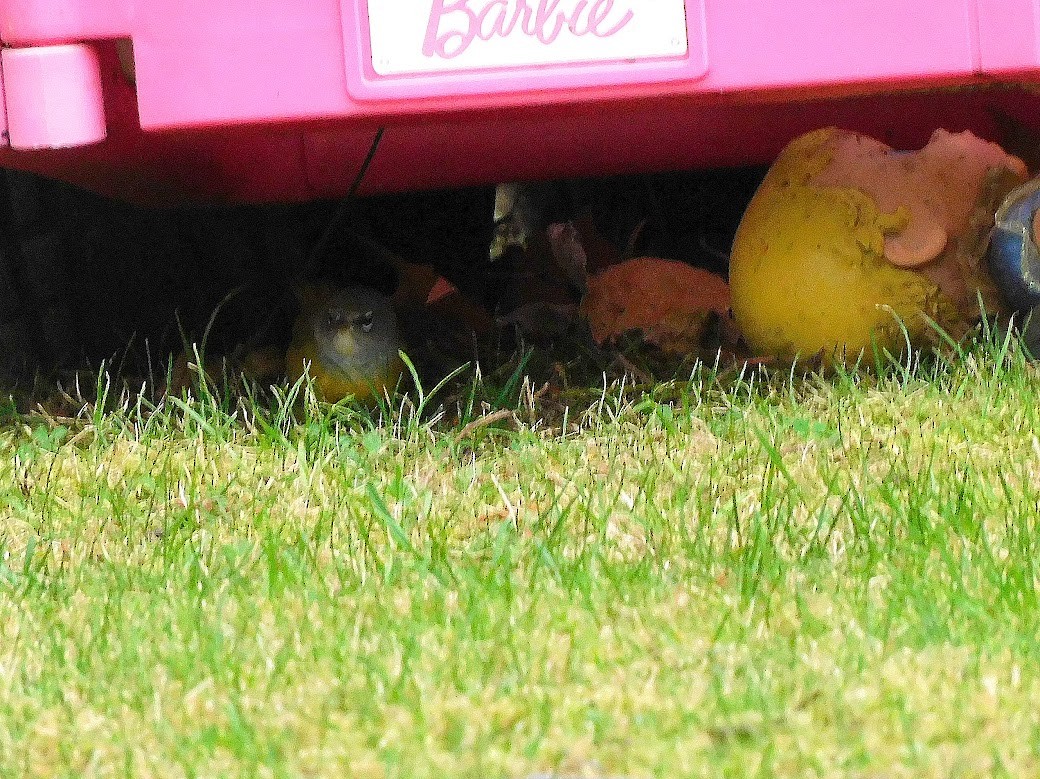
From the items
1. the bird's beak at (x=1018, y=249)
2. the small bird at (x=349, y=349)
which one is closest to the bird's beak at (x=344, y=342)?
the small bird at (x=349, y=349)

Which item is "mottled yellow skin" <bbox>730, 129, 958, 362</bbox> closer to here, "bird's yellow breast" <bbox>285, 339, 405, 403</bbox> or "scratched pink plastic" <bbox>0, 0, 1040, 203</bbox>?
"scratched pink plastic" <bbox>0, 0, 1040, 203</bbox>

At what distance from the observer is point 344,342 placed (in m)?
2.37

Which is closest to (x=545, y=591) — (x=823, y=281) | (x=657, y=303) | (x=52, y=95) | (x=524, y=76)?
(x=524, y=76)

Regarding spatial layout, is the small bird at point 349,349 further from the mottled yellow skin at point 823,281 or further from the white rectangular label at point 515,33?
the white rectangular label at point 515,33

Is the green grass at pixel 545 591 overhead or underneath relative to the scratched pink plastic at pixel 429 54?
underneath

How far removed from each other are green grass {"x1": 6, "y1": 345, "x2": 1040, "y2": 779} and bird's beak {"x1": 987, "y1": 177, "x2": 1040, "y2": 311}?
0.12 metres

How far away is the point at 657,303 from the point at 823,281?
427 mm

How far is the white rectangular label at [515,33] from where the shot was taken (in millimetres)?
1674

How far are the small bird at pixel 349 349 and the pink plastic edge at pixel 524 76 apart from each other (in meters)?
0.70

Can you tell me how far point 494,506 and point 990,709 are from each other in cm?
75

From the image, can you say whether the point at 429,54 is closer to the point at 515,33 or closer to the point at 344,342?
the point at 515,33

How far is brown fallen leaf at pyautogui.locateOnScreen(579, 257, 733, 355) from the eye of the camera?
254 cm

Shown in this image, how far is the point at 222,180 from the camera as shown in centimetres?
258

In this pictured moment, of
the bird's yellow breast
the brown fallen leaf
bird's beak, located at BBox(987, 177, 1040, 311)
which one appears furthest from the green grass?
the brown fallen leaf
